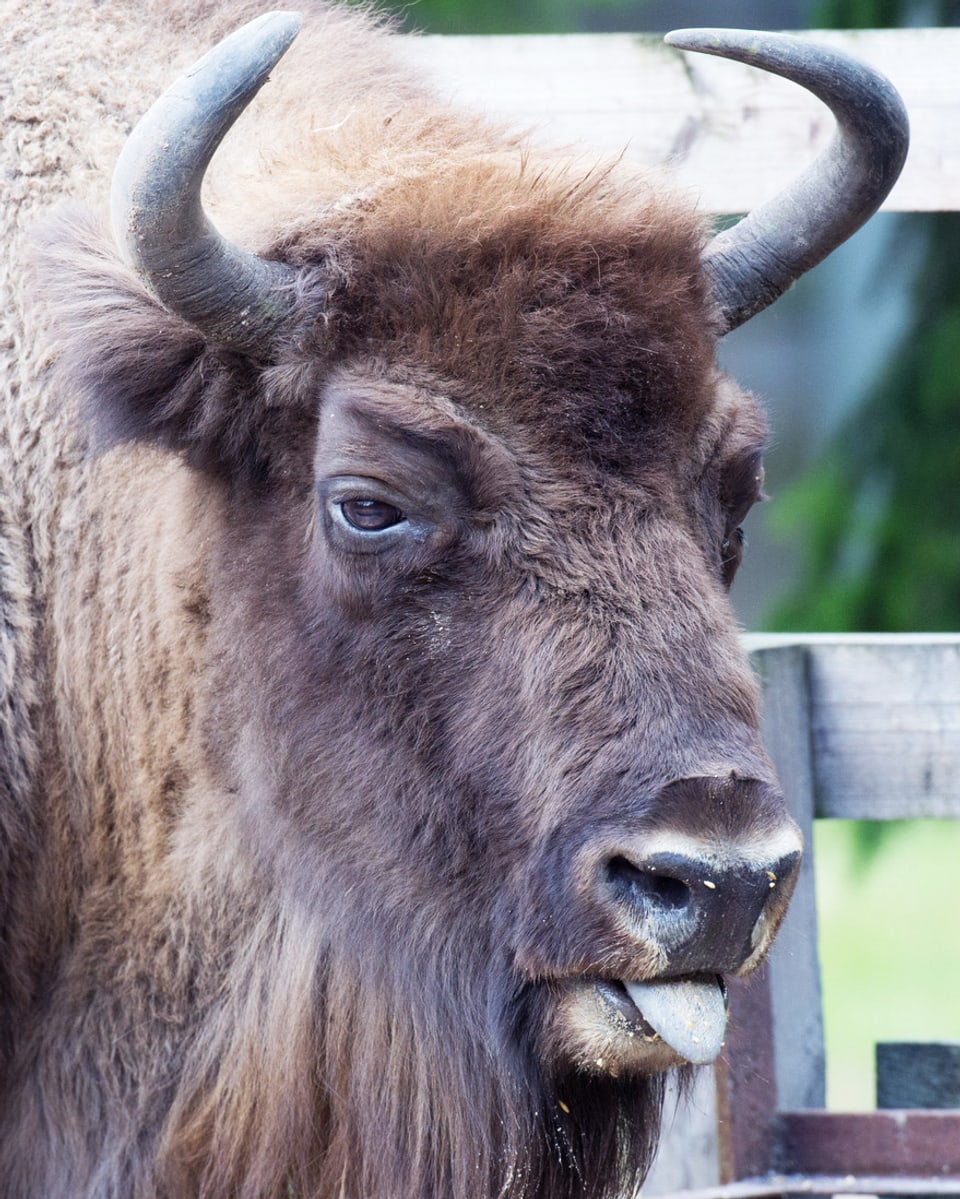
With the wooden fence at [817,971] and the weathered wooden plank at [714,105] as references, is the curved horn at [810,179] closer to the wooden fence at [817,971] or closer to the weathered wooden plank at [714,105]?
the weathered wooden plank at [714,105]

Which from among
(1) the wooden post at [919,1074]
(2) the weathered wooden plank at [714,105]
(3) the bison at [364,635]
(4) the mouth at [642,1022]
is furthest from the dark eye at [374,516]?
(1) the wooden post at [919,1074]

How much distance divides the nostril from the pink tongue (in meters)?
0.19

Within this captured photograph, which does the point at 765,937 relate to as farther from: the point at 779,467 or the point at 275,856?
the point at 779,467

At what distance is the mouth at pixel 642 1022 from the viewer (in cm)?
277

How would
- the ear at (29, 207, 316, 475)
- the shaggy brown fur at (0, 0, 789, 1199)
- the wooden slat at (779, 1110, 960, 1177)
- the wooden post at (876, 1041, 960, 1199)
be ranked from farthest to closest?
the wooden post at (876, 1041, 960, 1199)
the wooden slat at (779, 1110, 960, 1177)
the ear at (29, 207, 316, 475)
the shaggy brown fur at (0, 0, 789, 1199)

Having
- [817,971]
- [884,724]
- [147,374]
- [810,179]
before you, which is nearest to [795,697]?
[884,724]

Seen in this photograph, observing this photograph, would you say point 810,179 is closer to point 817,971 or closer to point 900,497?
point 817,971

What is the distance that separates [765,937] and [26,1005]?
1776 millimetres

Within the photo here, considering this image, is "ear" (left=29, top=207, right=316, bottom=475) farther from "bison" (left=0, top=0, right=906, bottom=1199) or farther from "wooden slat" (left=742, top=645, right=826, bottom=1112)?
"wooden slat" (left=742, top=645, right=826, bottom=1112)

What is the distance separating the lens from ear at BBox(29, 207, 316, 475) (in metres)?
3.22

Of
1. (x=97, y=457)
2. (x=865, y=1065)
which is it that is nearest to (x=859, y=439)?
(x=865, y=1065)

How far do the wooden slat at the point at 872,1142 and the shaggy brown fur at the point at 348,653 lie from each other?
3.27 feet

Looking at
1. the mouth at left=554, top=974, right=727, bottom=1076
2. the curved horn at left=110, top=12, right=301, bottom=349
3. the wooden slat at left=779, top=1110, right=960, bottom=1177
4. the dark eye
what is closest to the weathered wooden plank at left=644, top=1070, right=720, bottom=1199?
the wooden slat at left=779, top=1110, right=960, bottom=1177

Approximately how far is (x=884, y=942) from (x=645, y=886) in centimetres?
941
